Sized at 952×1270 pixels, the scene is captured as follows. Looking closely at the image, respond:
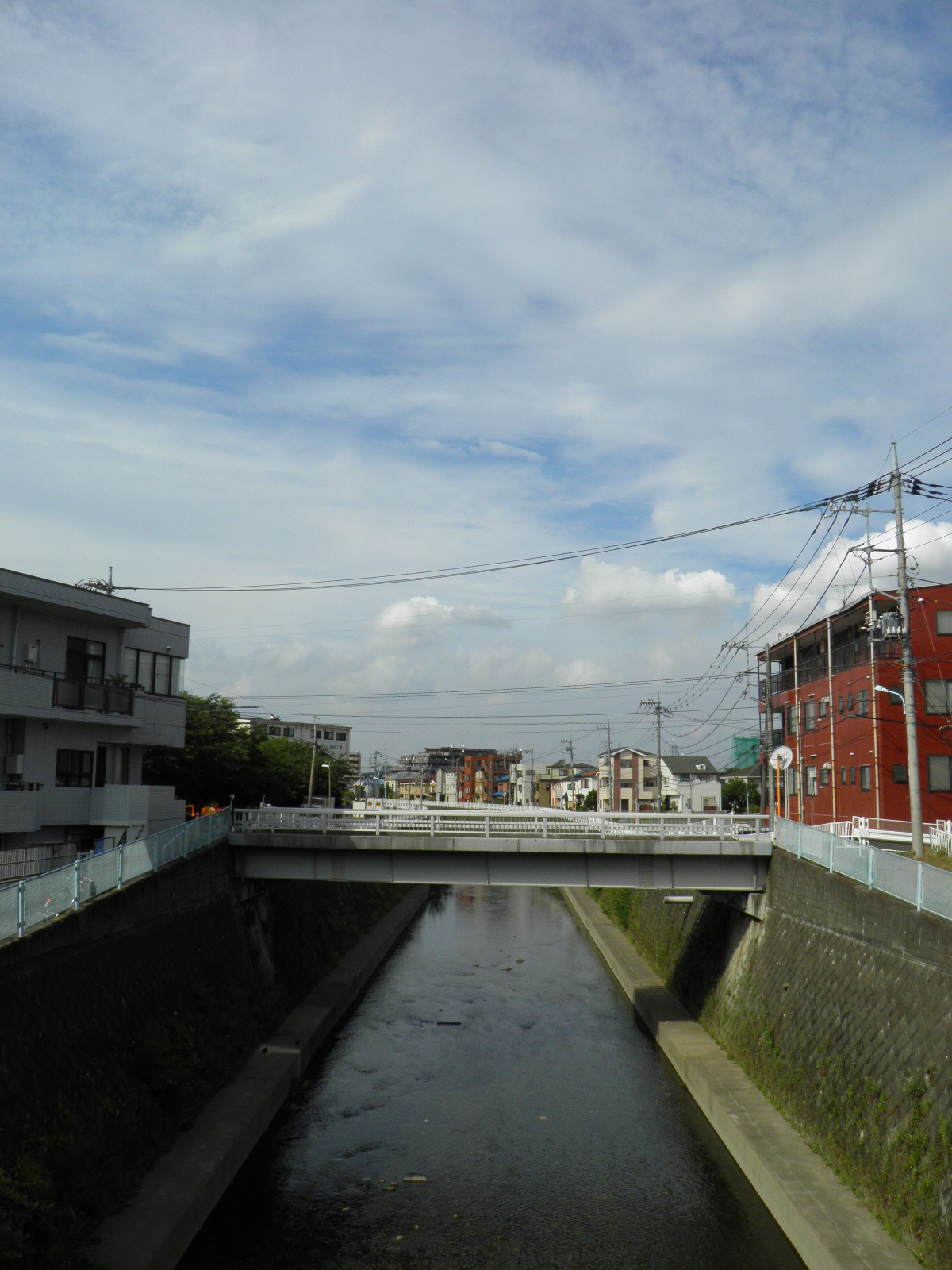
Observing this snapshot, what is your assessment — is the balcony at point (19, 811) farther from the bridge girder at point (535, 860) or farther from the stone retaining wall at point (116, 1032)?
the bridge girder at point (535, 860)

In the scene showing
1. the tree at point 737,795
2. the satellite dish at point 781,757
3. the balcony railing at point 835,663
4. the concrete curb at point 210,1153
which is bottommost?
the concrete curb at point 210,1153

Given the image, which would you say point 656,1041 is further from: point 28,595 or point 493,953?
point 28,595

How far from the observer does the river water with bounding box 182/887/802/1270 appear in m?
14.6

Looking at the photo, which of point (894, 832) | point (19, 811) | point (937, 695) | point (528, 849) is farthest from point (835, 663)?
point (19, 811)

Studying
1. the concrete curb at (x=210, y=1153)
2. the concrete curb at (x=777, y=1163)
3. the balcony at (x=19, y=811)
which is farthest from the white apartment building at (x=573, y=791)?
the balcony at (x=19, y=811)

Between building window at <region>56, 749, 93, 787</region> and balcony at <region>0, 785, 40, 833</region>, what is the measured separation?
5.49 feet

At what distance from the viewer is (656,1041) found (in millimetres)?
25953

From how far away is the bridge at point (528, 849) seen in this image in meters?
24.3

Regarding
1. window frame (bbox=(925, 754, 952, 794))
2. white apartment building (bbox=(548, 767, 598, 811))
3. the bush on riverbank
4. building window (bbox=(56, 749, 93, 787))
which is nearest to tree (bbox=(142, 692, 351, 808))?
building window (bbox=(56, 749, 93, 787))

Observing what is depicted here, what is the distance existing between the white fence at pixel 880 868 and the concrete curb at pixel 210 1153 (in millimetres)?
12438

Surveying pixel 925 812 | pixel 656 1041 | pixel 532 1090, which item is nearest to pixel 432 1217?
pixel 532 1090

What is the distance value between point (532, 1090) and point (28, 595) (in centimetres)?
1795

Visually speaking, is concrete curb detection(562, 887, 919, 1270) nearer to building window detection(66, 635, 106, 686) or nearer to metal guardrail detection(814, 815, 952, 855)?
metal guardrail detection(814, 815, 952, 855)

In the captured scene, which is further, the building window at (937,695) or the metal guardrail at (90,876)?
the building window at (937,695)
